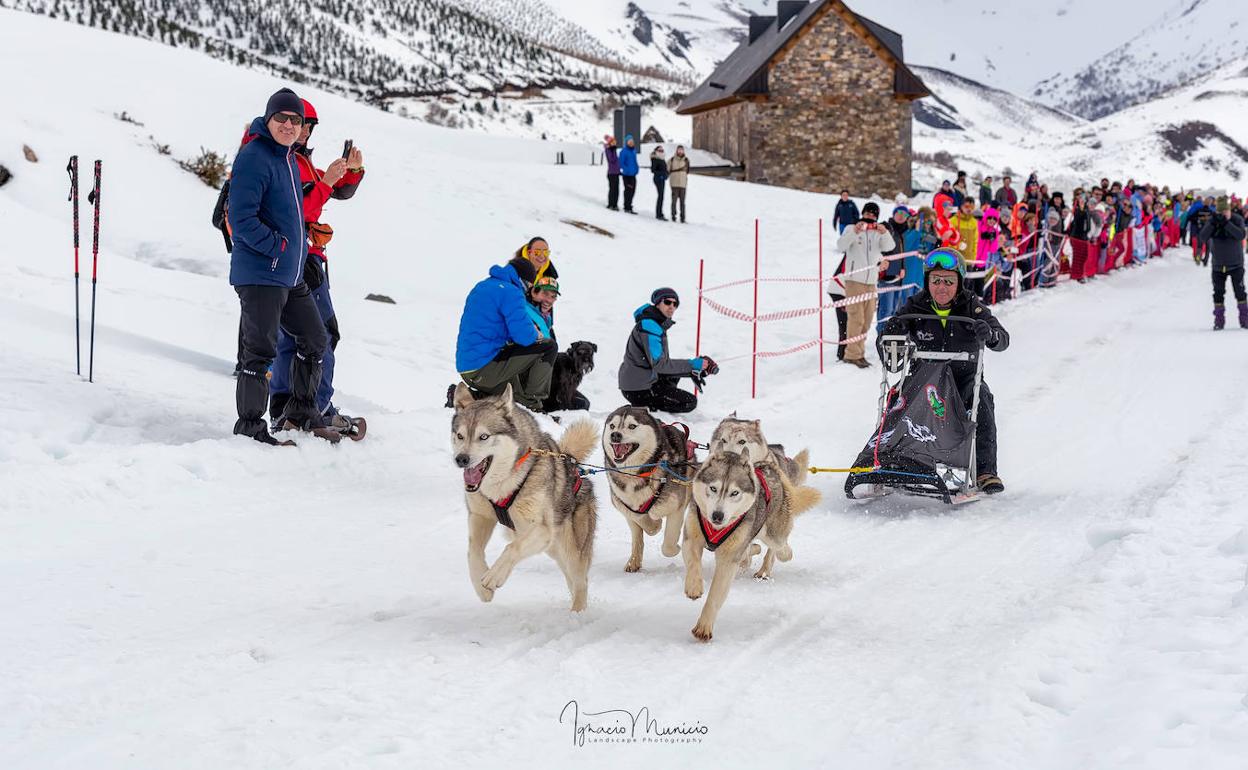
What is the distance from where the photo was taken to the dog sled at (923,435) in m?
6.31

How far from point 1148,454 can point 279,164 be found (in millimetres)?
6189

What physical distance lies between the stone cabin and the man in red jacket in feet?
93.0

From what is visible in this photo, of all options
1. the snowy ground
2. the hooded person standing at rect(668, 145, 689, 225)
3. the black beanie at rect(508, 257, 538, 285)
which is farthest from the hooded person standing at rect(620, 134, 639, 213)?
the black beanie at rect(508, 257, 538, 285)

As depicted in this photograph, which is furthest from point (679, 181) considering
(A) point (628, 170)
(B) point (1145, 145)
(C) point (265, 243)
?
(B) point (1145, 145)

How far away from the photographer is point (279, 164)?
604 cm

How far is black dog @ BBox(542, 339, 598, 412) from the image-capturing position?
27.7 feet

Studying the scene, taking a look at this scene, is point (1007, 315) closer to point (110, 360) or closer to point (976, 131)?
point (110, 360)

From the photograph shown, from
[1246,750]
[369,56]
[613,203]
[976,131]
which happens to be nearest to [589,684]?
[1246,750]

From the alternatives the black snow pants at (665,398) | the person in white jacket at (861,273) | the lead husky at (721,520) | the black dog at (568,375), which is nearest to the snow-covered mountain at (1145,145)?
the person in white jacket at (861,273)

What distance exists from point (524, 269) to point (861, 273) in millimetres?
5685

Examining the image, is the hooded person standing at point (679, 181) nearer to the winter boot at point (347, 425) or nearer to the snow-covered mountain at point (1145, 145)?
the winter boot at point (347, 425)

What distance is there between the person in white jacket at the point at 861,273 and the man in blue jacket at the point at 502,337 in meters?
5.09

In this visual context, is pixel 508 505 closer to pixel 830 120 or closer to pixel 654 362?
pixel 654 362

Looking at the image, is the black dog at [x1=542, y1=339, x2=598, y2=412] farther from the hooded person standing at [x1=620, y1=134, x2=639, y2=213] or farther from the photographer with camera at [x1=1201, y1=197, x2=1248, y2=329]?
the hooded person standing at [x1=620, y1=134, x2=639, y2=213]
